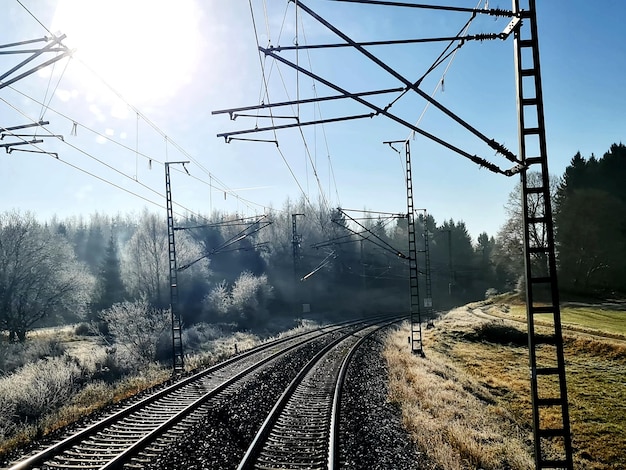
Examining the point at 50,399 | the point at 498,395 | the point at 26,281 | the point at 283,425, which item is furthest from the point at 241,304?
the point at 283,425

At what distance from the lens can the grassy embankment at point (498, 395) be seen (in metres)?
10.2

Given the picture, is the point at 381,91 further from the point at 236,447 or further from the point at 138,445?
the point at 138,445

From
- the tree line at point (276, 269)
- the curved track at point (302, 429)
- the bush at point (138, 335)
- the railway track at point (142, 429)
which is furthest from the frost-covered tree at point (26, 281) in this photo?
the curved track at point (302, 429)

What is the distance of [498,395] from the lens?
18.7 metres

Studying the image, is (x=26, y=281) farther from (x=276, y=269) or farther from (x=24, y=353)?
(x=276, y=269)

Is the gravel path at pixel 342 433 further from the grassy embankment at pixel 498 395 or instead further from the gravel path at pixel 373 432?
the grassy embankment at pixel 498 395

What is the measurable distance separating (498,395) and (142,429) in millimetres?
14652

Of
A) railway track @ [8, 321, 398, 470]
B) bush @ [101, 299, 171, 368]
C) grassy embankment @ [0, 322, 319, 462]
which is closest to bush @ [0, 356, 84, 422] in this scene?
grassy embankment @ [0, 322, 319, 462]

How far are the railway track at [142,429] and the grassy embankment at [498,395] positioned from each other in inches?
232

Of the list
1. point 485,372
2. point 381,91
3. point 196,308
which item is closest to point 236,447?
point 381,91

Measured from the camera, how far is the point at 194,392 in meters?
15.2

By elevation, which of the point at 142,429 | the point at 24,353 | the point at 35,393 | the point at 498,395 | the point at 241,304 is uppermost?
the point at 142,429

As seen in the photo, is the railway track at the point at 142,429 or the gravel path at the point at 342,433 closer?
the gravel path at the point at 342,433

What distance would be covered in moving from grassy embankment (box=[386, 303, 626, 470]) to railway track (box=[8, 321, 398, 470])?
19.3ft
